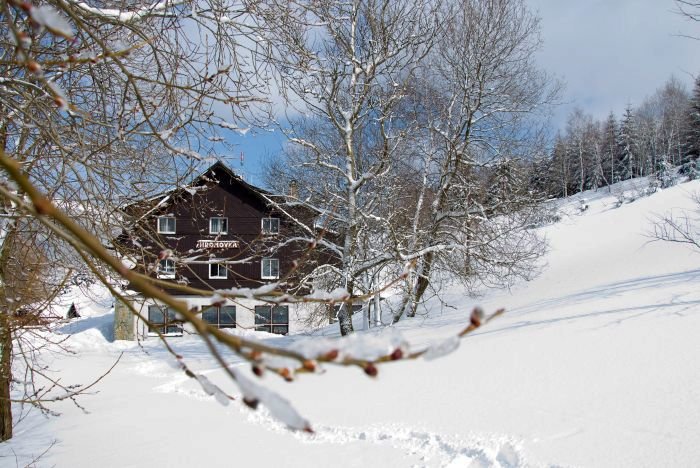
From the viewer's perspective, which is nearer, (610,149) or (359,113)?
(359,113)

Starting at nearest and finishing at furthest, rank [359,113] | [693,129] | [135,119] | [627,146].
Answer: [135,119] < [359,113] < [693,129] < [627,146]

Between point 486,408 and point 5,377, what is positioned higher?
point 5,377

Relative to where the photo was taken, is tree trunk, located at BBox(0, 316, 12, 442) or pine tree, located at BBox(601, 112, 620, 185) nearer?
tree trunk, located at BBox(0, 316, 12, 442)

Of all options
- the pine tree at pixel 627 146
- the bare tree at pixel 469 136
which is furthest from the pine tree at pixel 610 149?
the bare tree at pixel 469 136

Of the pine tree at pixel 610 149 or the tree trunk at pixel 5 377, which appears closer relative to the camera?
the tree trunk at pixel 5 377

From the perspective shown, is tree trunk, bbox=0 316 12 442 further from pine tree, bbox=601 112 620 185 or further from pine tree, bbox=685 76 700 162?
pine tree, bbox=601 112 620 185

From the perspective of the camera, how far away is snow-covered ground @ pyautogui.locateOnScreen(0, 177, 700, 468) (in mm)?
4707

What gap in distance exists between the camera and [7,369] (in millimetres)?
4723

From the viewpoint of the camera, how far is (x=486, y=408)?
5.80 metres

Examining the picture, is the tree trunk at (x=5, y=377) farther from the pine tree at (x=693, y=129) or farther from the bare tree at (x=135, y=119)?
the pine tree at (x=693, y=129)

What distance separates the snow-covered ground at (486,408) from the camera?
471 cm

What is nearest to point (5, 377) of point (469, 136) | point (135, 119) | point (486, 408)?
point (135, 119)

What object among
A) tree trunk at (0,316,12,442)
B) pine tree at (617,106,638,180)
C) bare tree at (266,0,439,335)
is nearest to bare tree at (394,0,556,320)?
bare tree at (266,0,439,335)

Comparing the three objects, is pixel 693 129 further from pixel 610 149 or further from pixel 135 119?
pixel 135 119
